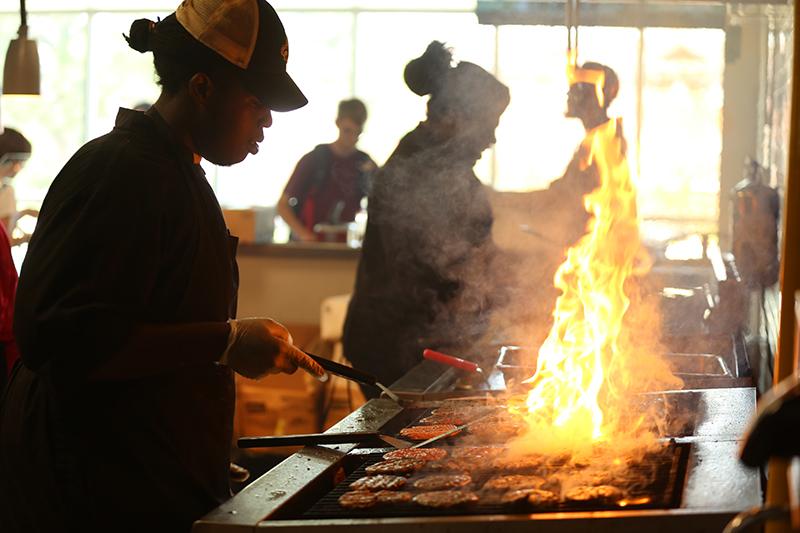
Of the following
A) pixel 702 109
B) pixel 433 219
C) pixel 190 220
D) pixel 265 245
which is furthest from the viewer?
pixel 702 109

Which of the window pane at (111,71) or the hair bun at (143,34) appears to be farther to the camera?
the window pane at (111,71)

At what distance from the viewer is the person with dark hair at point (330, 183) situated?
352 inches

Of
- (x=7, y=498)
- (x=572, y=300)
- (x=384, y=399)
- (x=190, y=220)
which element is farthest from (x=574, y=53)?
(x=7, y=498)

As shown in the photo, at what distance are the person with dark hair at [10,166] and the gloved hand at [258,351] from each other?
3.65 metres

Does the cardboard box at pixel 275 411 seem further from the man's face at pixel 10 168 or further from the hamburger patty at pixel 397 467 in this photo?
the hamburger patty at pixel 397 467

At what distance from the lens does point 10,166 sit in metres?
6.53

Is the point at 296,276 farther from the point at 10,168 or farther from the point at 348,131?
the point at 10,168

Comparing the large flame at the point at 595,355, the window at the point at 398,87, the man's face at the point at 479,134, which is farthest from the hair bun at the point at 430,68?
the window at the point at 398,87

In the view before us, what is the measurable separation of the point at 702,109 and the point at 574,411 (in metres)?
9.23

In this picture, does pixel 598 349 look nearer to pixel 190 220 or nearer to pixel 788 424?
pixel 190 220

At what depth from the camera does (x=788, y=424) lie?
1.25 metres

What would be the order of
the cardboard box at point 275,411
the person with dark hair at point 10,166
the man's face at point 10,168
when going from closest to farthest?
the person with dark hair at point 10,166 → the man's face at point 10,168 → the cardboard box at point 275,411

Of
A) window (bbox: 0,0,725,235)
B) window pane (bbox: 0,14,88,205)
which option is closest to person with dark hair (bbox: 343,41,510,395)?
window (bbox: 0,0,725,235)

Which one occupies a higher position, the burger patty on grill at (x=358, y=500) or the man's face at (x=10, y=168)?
the man's face at (x=10, y=168)
